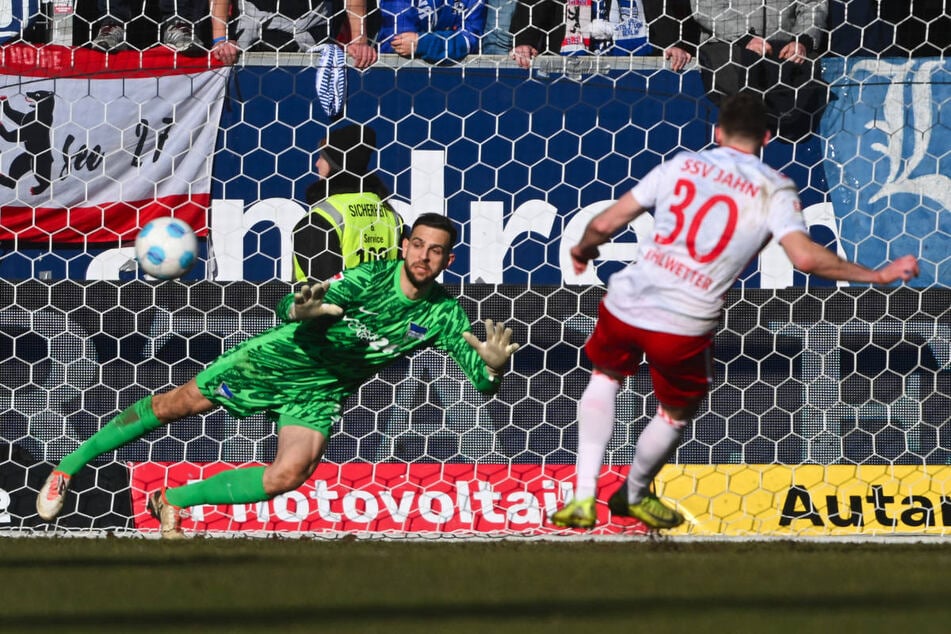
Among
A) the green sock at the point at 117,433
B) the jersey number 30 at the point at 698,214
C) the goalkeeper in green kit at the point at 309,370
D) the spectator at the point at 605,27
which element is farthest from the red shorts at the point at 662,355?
the spectator at the point at 605,27

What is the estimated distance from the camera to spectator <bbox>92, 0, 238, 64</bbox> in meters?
6.20

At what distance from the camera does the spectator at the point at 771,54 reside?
19.8 ft

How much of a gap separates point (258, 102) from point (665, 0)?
6.64 feet

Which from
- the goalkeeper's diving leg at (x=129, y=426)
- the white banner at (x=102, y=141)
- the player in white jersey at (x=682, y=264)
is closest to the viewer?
the player in white jersey at (x=682, y=264)

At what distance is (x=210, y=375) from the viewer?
5.32m

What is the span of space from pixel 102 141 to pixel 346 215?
3.99 ft

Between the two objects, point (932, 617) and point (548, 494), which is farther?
point (548, 494)

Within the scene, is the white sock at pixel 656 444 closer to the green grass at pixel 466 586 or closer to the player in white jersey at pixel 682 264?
the player in white jersey at pixel 682 264

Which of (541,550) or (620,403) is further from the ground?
(620,403)

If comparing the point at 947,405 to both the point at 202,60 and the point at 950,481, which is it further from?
the point at 202,60

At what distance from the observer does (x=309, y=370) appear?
17.4 feet

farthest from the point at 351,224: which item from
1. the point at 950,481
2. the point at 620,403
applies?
the point at 950,481

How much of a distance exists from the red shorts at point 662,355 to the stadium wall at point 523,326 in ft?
4.44

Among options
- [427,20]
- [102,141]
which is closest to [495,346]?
[427,20]
